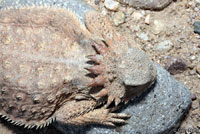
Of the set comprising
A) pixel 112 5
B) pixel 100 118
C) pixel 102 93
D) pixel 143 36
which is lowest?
pixel 100 118

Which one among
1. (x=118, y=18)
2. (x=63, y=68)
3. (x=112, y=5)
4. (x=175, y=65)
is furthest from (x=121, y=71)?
(x=112, y=5)

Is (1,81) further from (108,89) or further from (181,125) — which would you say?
(181,125)

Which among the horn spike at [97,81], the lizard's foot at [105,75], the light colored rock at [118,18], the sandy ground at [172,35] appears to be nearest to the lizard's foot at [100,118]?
the lizard's foot at [105,75]

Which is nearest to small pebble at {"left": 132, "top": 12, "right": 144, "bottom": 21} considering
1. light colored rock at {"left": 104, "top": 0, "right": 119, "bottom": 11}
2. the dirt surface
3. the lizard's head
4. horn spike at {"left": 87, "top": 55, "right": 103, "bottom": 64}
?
the dirt surface

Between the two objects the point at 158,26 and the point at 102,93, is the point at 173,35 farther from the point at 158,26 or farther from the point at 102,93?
the point at 102,93

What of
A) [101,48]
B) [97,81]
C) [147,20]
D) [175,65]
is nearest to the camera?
[97,81]

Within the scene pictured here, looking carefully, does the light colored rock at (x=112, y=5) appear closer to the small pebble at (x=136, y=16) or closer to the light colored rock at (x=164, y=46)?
the small pebble at (x=136, y=16)

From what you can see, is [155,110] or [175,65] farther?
[175,65]
